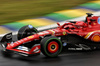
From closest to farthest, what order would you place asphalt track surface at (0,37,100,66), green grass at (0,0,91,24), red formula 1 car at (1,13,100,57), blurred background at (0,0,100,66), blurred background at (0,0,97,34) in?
asphalt track surface at (0,37,100,66) → blurred background at (0,0,100,66) → red formula 1 car at (1,13,100,57) → blurred background at (0,0,97,34) → green grass at (0,0,91,24)

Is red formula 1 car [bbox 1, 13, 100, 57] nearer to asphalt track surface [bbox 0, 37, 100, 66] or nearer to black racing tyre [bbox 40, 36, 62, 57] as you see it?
black racing tyre [bbox 40, 36, 62, 57]

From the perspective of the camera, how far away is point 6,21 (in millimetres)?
12078

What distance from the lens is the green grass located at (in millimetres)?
12862

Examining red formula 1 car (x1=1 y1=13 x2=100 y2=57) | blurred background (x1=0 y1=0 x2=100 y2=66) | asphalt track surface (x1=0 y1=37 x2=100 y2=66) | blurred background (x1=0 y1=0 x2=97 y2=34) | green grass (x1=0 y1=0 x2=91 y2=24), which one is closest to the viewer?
asphalt track surface (x1=0 y1=37 x2=100 y2=66)

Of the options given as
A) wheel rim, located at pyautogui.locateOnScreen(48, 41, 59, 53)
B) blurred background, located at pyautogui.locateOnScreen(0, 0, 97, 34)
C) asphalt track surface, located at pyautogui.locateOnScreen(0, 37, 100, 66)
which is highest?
blurred background, located at pyautogui.locateOnScreen(0, 0, 97, 34)

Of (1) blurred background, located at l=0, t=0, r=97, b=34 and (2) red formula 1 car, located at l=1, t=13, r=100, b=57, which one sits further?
(1) blurred background, located at l=0, t=0, r=97, b=34

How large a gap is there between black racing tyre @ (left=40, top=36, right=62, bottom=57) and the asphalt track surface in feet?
0.56

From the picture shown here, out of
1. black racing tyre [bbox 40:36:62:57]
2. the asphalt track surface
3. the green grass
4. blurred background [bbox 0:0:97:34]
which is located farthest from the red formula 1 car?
the green grass

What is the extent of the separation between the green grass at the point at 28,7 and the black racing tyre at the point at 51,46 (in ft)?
21.2

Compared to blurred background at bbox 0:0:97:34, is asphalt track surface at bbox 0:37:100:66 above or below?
below

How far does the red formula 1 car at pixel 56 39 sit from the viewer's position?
20.0 ft

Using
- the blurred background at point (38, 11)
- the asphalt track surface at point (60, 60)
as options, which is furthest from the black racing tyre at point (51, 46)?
the blurred background at point (38, 11)

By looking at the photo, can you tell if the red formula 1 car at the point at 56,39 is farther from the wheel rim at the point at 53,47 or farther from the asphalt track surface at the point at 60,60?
the asphalt track surface at the point at 60,60

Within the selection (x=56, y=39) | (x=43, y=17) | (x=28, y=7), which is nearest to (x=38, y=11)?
(x=28, y=7)
